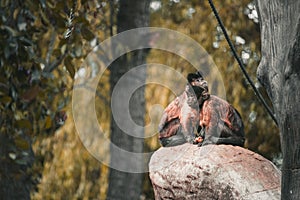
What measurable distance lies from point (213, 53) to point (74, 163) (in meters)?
1.89

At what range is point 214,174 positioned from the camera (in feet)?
9.50

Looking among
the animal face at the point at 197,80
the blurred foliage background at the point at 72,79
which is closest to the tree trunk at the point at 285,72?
the animal face at the point at 197,80

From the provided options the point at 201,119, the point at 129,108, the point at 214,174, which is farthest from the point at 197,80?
the point at 129,108

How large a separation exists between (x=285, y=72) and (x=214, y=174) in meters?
0.60

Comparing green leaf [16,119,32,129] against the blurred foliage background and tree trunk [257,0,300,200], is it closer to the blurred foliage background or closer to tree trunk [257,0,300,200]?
the blurred foliage background

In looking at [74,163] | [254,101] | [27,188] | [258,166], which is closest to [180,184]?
[258,166]

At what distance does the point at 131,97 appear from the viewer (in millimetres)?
4965

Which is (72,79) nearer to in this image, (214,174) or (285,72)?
(214,174)

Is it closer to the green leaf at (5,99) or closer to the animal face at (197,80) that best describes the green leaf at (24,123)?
the green leaf at (5,99)

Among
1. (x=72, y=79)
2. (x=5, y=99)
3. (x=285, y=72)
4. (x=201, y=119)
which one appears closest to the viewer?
(x=285, y=72)

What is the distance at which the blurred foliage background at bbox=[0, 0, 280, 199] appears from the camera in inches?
172

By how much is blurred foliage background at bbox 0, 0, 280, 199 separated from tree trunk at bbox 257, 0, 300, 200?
64.0 inches

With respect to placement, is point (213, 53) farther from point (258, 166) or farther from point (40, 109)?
point (258, 166)

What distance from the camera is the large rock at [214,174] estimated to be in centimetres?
286
